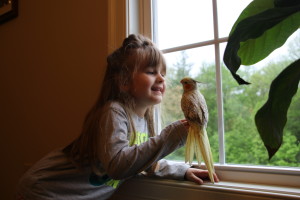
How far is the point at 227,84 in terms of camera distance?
2.84 ft

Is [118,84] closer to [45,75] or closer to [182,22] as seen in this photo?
[182,22]

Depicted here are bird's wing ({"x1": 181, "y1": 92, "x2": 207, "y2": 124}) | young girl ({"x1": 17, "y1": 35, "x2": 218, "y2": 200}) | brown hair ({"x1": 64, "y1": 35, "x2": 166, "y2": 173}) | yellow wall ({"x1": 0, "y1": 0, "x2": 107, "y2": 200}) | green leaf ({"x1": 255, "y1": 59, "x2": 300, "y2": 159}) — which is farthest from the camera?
yellow wall ({"x1": 0, "y1": 0, "x2": 107, "y2": 200})

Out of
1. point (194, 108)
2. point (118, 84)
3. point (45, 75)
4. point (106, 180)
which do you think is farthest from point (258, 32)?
point (45, 75)

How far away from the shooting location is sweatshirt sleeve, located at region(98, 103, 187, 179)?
71 centimetres

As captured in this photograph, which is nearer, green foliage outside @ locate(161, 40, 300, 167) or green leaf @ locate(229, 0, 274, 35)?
green leaf @ locate(229, 0, 274, 35)

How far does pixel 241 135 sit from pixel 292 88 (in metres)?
0.48

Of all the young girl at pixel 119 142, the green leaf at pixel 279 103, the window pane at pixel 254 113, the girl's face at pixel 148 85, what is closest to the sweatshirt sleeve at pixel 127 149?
the young girl at pixel 119 142

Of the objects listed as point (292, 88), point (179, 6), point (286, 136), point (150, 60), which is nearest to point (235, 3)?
point (179, 6)

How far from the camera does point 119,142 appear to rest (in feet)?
2.39

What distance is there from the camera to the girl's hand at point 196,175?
2.63ft

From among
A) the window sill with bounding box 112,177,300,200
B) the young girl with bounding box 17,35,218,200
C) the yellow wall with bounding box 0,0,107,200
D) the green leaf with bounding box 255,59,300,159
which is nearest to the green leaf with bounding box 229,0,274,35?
the green leaf with bounding box 255,59,300,159

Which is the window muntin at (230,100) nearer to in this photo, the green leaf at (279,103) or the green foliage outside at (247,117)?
the green foliage outside at (247,117)

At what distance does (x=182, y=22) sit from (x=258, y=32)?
611 mm

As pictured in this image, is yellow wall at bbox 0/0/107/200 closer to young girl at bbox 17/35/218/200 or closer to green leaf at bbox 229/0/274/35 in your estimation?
young girl at bbox 17/35/218/200
